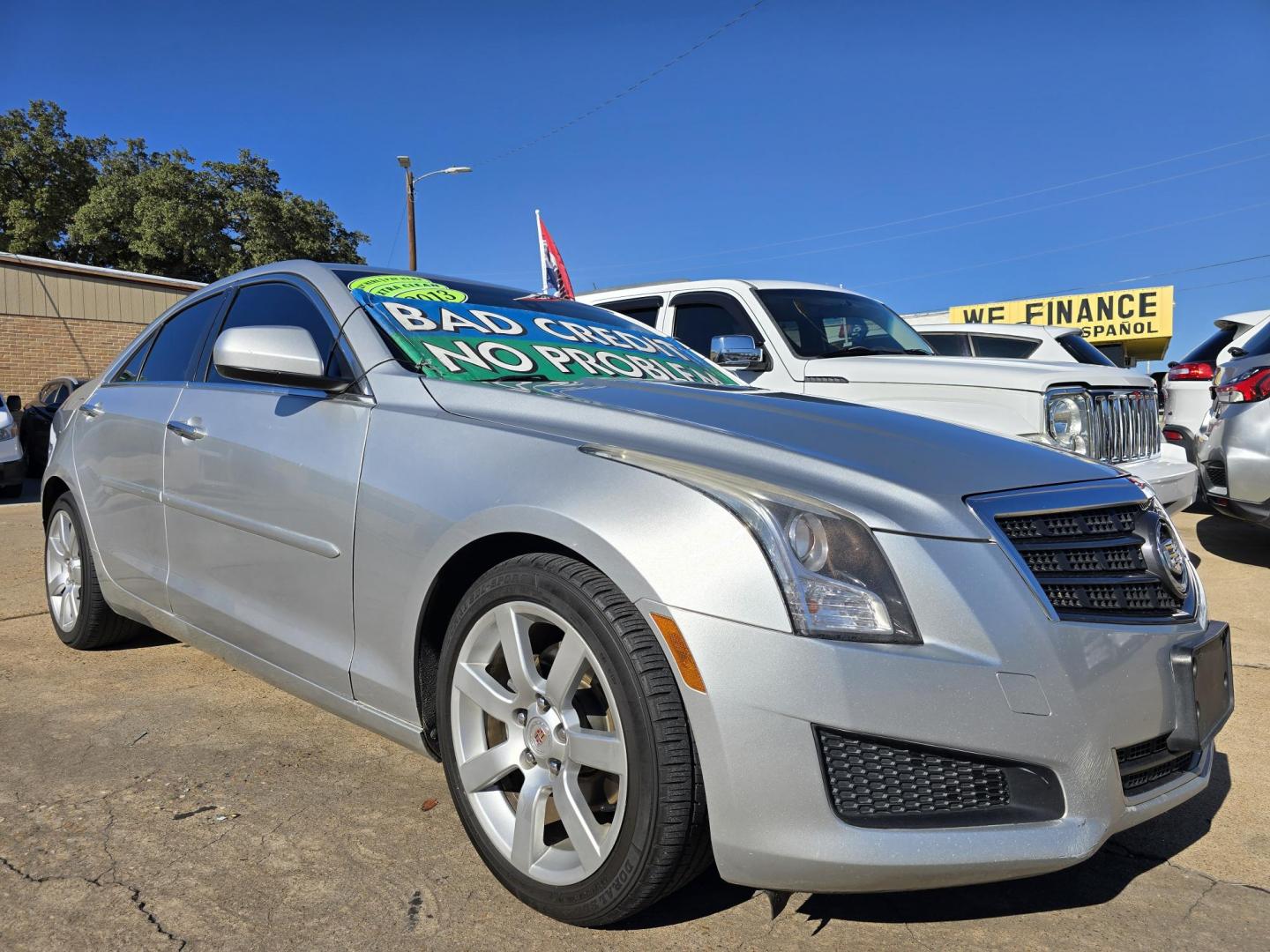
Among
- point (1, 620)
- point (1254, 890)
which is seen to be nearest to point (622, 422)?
point (1254, 890)

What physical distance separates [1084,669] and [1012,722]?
190mm

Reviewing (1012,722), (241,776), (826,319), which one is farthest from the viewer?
(826,319)

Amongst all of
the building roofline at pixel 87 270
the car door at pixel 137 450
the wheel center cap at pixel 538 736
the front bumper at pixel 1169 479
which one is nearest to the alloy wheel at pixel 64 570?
the car door at pixel 137 450

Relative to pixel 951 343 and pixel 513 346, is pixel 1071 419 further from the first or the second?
pixel 951 343

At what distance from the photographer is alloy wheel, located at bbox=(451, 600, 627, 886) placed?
6.49 ft

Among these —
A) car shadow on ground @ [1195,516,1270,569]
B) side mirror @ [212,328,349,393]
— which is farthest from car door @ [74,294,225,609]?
car shadow on ground @ [1195,516,1270,569]

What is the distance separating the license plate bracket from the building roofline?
73.7 ft

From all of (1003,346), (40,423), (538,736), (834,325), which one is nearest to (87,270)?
(40,423)

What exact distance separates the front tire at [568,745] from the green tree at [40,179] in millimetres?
37114

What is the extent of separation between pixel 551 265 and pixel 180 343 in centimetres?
891

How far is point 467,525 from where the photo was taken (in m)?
2.19

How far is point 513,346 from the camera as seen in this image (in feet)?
9.91

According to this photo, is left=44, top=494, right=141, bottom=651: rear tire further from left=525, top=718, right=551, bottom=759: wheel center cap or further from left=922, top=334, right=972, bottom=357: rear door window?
left=922, top=334, right=972, bottom=357: rear door window

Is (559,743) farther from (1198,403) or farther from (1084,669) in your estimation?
(1198,403)
